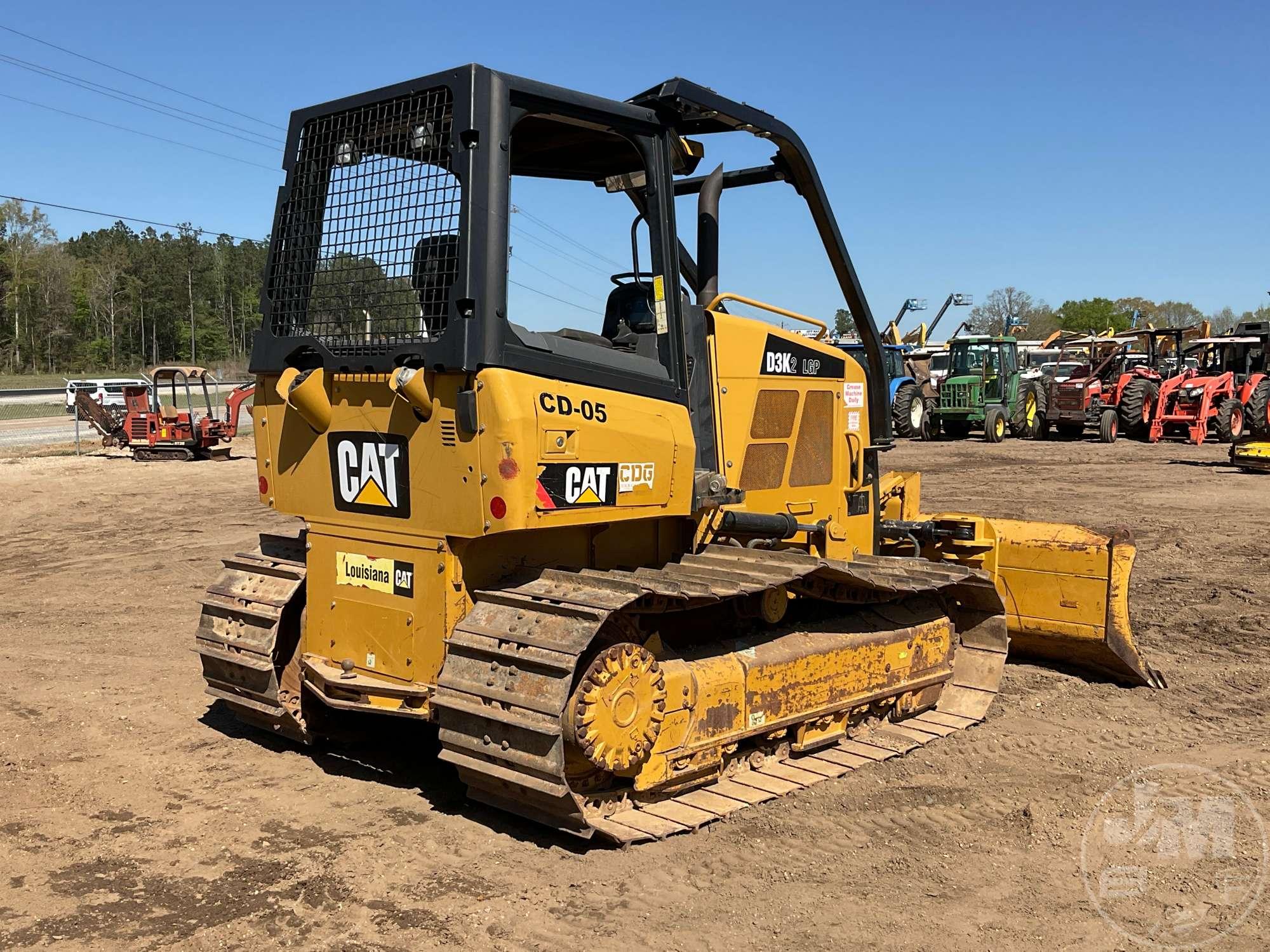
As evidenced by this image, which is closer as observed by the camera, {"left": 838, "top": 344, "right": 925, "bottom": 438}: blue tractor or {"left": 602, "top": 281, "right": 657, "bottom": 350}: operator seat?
{"left": 602, "top": 281, "right": 657, "bottom": 350}: operator seat

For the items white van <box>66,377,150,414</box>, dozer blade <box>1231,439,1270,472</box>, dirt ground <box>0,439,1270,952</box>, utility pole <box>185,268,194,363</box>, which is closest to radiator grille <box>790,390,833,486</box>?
dirt ground <box>0,439,1270,952</box>

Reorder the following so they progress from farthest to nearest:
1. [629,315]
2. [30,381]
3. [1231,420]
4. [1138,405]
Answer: [30,381] → [1138,405] → [1231,420] → [629,315]

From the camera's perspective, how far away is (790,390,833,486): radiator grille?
6500mm

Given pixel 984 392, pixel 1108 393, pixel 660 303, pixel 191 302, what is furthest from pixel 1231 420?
pixel 191 302

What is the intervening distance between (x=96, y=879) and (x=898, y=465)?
19.2m

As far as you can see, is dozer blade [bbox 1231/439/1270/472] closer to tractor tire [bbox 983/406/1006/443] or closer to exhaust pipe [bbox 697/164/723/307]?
tractor tire [bbox 983/406/1006/443]

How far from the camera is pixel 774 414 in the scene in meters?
6.25

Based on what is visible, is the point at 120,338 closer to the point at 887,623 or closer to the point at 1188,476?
the point at 1188,476

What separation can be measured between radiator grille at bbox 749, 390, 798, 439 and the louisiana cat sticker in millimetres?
1483

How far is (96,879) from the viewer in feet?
→ 13.8

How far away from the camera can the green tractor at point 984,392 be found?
27.8 metres

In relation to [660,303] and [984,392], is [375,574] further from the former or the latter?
[984,392]

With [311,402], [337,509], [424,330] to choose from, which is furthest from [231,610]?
[424,330]

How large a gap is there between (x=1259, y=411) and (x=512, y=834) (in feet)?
79.1
